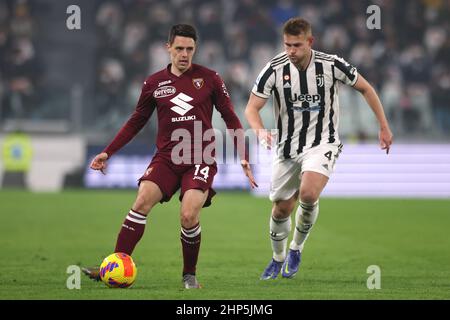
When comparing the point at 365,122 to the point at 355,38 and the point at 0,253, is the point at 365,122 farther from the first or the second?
the point at 0,253

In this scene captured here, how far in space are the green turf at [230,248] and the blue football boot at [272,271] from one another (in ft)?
0.59

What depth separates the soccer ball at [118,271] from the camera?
781 cm

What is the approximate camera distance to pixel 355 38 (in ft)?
76.5

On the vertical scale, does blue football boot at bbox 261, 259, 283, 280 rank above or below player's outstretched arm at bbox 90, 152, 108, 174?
below

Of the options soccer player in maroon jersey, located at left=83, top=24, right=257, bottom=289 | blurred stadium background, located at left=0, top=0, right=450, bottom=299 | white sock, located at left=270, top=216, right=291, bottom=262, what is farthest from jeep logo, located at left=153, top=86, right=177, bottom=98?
blurred stadium background, located at left=0, top=0, right=450, bottom=299

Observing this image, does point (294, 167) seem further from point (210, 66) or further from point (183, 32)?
point (210, 66)

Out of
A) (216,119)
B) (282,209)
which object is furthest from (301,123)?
(216,119)

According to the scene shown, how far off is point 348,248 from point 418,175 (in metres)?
8.59

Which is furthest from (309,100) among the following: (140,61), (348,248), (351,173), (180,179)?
(140,61)

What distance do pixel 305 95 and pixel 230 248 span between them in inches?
135

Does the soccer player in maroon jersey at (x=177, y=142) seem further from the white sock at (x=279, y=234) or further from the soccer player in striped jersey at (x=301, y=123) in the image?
the white sock at (x=279, y=234)

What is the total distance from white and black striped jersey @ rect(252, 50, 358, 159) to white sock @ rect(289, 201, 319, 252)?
0.51 meters

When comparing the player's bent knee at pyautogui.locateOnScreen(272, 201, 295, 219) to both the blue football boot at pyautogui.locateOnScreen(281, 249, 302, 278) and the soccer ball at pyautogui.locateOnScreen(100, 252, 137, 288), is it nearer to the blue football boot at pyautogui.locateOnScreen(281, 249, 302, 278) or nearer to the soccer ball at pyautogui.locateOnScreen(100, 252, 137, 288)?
the blue football boot at pyautogui.locateOnScreen(281, 249, 302, 278)

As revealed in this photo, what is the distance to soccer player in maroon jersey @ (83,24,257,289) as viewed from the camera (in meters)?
8.01
